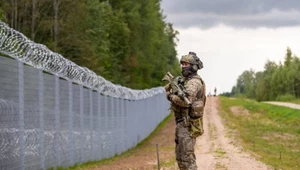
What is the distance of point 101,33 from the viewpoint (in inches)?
1954

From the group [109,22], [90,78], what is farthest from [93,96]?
[109,22]

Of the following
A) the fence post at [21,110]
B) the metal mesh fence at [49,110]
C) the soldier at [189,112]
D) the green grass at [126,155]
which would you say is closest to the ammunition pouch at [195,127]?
the soldier at [189,112]

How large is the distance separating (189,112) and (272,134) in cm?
2303

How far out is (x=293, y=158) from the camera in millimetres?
20984

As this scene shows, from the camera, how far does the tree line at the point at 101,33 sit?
120ft

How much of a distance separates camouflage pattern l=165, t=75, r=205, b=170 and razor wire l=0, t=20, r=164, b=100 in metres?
2.62

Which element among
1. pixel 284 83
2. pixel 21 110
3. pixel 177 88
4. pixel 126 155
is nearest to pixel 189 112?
pixel 177 88

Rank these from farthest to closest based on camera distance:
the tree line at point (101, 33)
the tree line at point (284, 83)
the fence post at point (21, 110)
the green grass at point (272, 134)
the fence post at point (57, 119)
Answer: the tree line at point (284, 83)
the tree line at point (101, 33)
the green grass at point (272, 134)
the fence post at point (57, 119)
the fence post at point (21, 110)

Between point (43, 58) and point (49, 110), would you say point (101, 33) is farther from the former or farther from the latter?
point (43, 58)

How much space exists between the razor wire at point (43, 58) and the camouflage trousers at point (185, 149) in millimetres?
2965

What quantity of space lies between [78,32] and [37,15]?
18.6 ft

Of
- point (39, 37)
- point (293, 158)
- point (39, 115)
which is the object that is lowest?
point (293, 158)

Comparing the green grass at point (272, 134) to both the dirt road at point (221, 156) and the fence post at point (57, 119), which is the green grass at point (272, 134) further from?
the fence post at point (57, 119)

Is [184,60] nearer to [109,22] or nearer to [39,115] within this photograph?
[39,115]
